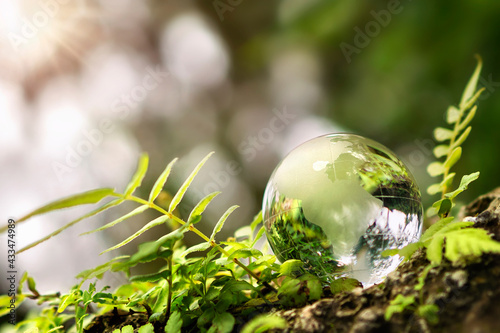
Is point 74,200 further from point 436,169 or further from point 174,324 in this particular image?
point 436,169

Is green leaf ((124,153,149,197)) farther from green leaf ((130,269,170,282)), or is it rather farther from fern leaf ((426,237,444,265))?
fern leaf ((426,237,444,265))

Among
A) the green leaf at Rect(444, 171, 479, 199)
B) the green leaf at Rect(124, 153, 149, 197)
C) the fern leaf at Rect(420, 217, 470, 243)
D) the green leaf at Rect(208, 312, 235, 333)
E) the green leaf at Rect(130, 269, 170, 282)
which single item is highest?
the green leaf at Rect(124, 153, 149, 197)

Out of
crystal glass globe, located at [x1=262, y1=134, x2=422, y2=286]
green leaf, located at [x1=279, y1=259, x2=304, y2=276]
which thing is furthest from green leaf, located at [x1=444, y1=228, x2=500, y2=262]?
green leaf, located at [x1=279, y1=259, x2=304, y2=276]

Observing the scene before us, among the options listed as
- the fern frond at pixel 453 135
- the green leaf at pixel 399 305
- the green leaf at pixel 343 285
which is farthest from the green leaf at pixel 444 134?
the green leaf at pixel 399 305

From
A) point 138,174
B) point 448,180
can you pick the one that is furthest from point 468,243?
point 138,174

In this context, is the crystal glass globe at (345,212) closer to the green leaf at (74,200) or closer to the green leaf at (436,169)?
the green leaf at (436,169)

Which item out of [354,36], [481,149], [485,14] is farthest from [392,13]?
[481,149]
